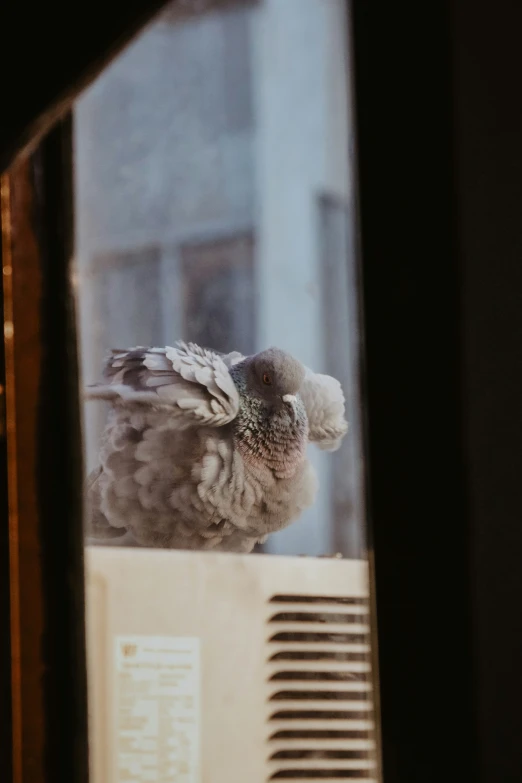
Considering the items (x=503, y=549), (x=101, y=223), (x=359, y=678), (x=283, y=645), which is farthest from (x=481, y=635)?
(x=101, y=223)

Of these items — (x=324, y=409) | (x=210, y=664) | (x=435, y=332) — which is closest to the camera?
(x=435, y=332)

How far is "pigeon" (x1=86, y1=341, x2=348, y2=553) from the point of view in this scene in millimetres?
570

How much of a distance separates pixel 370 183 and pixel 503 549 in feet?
0.64

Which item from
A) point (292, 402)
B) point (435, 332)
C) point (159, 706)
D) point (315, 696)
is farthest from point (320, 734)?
point (435, 332)

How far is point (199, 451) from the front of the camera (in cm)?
60

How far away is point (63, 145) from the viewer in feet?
1.80

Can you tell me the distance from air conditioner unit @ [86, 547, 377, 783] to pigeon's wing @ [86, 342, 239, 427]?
12 cm

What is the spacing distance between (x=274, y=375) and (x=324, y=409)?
6cm

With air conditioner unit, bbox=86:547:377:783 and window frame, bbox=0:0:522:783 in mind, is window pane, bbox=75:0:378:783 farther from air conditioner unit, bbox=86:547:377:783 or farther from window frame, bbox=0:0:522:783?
window frame, bbox=0:0:522:783

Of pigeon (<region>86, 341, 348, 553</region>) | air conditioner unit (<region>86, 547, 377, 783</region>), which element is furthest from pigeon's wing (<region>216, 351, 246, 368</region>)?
air conditioner unit (<region>86, 547, 377, 783</region>)

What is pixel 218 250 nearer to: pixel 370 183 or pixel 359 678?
pixel 370 183

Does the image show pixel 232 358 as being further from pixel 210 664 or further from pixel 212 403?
pixel 210 664

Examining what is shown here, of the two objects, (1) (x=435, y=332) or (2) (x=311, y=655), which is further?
(2) (x=311, y=655)

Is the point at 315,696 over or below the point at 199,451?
below
